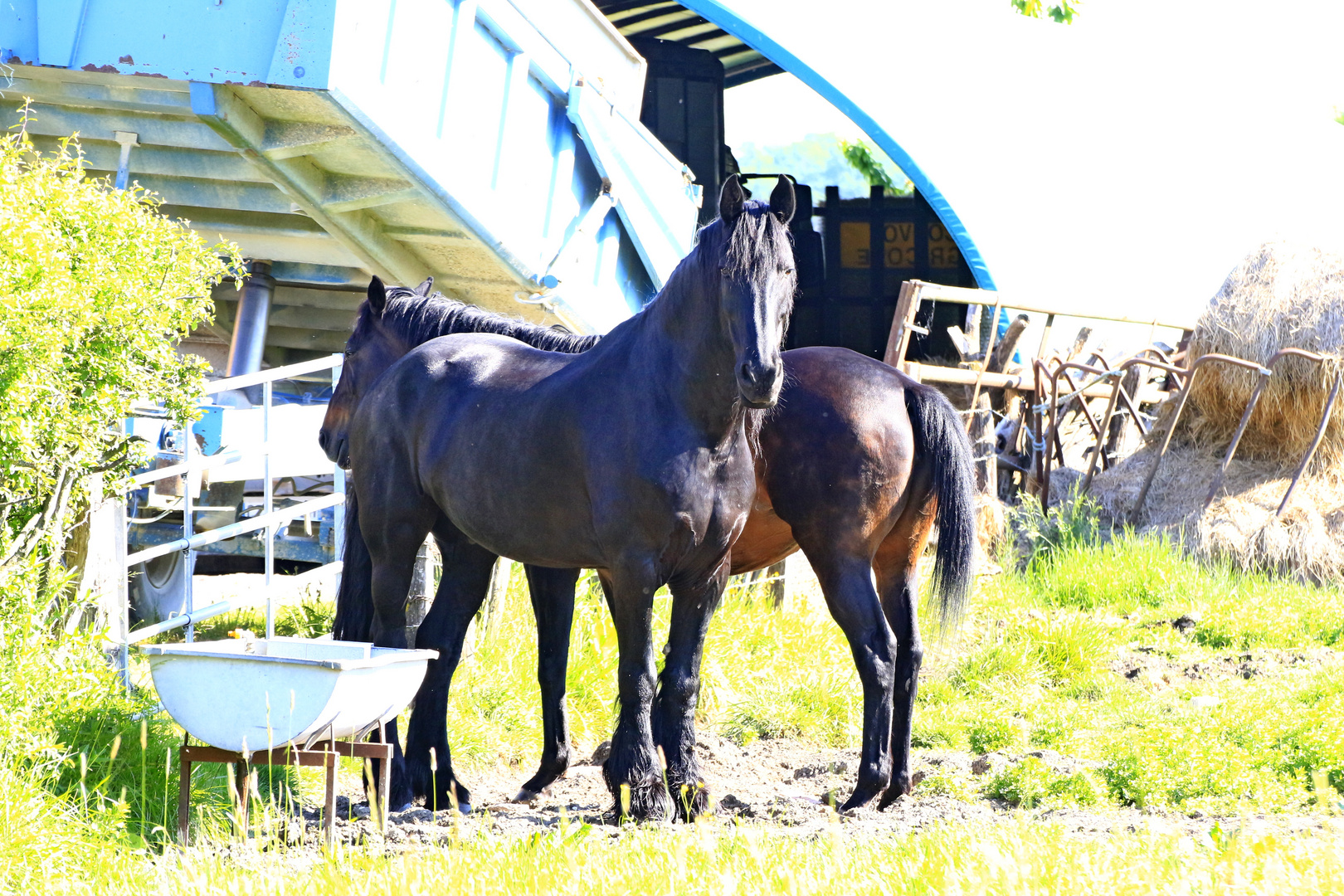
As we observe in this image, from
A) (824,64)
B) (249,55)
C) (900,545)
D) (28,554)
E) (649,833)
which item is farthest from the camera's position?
(824,64)

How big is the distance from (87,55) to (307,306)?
11.1ft

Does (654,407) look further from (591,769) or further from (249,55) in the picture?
(249,55)

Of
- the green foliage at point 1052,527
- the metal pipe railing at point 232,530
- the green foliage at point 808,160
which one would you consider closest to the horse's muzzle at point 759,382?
the metal pipe railing at point 232,530

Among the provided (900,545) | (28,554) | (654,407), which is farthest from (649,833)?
(28,554)

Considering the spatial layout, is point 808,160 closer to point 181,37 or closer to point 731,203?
point 181,37

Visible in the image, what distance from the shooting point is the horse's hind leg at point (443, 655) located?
4.49m

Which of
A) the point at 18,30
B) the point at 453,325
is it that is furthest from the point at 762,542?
the point at 18,30

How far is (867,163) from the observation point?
16.9 meters

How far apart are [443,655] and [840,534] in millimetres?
1562

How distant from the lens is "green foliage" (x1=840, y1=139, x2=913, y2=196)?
16.8m

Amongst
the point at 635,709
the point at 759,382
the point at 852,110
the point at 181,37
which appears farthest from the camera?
the point at 852,110

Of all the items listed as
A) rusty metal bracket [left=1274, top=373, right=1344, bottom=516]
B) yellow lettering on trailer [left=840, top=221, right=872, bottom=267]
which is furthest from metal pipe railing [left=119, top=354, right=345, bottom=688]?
yellow lettering on trailer [left=840, top=221, right=872, bottom=267]

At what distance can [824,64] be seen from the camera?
38.9 ft

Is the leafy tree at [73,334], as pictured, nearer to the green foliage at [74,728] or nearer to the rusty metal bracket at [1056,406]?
the green foliage at [74,728]
